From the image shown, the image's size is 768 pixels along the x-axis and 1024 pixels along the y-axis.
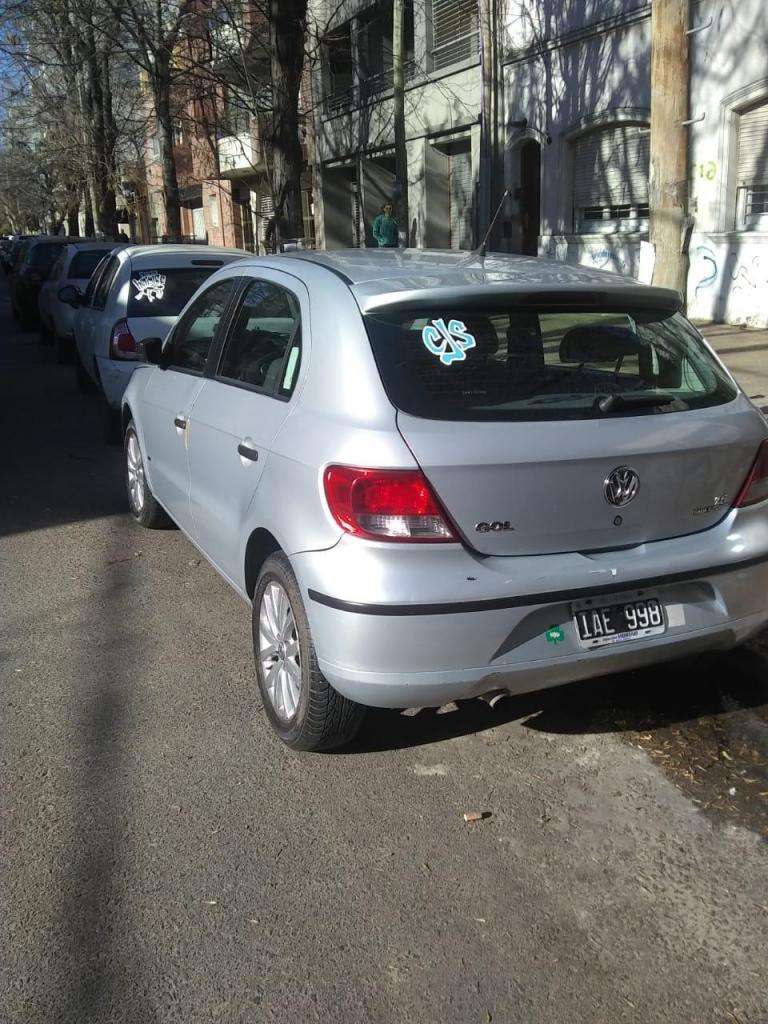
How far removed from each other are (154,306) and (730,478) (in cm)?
686

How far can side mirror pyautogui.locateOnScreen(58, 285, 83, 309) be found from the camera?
37.2 ft

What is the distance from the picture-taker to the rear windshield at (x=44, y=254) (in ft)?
70.7

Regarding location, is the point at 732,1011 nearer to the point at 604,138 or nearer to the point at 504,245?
Answer: the point at 604,138

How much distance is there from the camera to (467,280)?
3.51 metres

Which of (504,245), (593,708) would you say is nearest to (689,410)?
(593,708)

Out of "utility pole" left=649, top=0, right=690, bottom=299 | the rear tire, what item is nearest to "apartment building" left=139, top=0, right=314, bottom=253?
"utility pole" left=649, top=0, right=690, bottom=299

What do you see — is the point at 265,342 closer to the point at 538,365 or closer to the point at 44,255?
the point at 538,365

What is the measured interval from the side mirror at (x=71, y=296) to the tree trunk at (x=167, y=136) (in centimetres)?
787

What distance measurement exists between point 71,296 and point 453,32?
47.7ft

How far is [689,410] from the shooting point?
3467 millimetres

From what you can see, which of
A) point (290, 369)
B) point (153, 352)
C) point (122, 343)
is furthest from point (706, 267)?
point (290, 369)

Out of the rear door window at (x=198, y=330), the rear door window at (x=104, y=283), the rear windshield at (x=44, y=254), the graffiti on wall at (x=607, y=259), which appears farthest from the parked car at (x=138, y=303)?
the rear windshield at (x=44, y=254)

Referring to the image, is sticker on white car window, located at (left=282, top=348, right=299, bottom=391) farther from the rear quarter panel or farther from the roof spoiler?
the roof spoiler

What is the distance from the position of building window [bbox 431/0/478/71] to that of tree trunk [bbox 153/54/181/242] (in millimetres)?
6359
